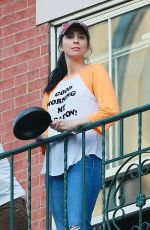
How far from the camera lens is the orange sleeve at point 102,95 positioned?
952 cm

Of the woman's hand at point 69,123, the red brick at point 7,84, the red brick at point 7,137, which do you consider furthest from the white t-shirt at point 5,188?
the red brick at point 7,84

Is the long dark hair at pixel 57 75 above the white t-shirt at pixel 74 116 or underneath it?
above

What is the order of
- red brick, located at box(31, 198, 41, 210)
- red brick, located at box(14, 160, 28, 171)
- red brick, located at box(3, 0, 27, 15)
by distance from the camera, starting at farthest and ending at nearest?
red brick, located at box(3, 0, 27, 15)
red brick, located at box(14, 160, 28, 171)
red brick, located at box(31, 198, 41, 210)

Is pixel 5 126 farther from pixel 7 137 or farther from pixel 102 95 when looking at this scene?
pixel 102 95

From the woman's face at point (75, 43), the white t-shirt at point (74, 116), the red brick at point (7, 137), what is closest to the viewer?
the white t-shirt at point (74, 116)

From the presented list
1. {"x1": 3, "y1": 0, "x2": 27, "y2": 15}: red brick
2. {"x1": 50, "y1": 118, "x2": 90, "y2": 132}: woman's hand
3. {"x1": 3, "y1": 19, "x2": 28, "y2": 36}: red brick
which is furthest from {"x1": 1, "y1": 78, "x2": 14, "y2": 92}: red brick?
{"x1": 50, "y1": 118, "x2": 90, "y2": 132}: woman's hand

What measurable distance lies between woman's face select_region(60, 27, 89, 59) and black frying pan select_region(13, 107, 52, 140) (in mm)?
602

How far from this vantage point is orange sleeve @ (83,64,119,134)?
9.52m

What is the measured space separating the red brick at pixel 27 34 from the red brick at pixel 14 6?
26cm

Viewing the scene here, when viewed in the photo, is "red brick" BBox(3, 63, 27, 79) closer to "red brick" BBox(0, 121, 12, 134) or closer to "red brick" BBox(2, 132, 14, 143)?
"red brick" BBox(0, 121, 12, 134)

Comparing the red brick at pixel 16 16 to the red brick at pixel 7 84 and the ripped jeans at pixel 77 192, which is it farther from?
the ripped jeans at pixel 77 192

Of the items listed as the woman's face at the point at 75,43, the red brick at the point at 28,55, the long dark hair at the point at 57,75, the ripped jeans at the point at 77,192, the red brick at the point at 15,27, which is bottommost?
the ripped jeans at the point at 77,192

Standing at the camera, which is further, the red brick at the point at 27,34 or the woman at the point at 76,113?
the red brick at the point at 27,34

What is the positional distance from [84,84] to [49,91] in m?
0.31
